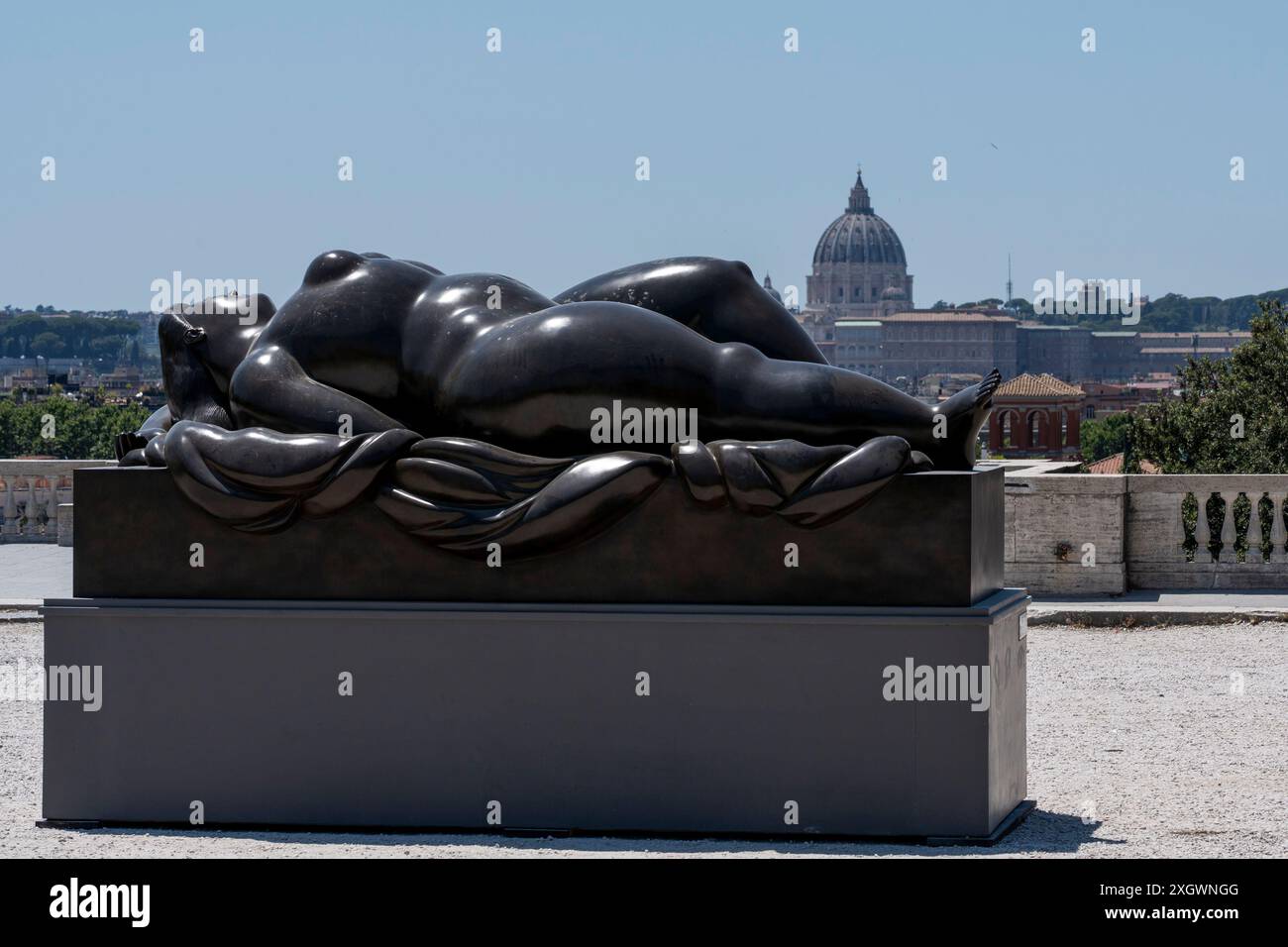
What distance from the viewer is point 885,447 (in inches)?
281

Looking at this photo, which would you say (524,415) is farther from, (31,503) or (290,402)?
(31,503)

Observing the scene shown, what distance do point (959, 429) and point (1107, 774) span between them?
2.47 meters

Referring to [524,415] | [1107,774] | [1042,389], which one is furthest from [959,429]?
[1042,389]

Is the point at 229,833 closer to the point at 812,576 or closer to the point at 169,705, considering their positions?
the point at 169,705

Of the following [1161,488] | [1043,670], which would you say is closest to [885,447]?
[1043,670]

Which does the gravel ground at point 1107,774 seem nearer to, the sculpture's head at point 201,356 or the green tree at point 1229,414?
the sculpture's head at point 201,356

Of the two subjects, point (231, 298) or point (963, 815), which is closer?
point (963, 815)

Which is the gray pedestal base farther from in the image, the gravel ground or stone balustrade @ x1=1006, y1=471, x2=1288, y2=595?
stone balustrade @ x1=1006, y1=471, x2=1288, y2=595

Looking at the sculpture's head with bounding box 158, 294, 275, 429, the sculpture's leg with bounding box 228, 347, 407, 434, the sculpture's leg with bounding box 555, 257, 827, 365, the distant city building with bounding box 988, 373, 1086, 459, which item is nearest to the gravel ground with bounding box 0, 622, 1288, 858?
the sculpture's leg with bounding box 228, 347, 407, 434

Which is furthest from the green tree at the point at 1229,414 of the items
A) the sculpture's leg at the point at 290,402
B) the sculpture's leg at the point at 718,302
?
the sculpture's leg at the point at 290,402

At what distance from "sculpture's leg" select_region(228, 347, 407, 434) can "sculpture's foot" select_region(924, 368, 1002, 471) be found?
2.21m

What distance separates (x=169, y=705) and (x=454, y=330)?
6.36 ft

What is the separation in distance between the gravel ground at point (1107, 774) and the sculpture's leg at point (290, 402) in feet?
5.48

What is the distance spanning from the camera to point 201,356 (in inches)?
333
